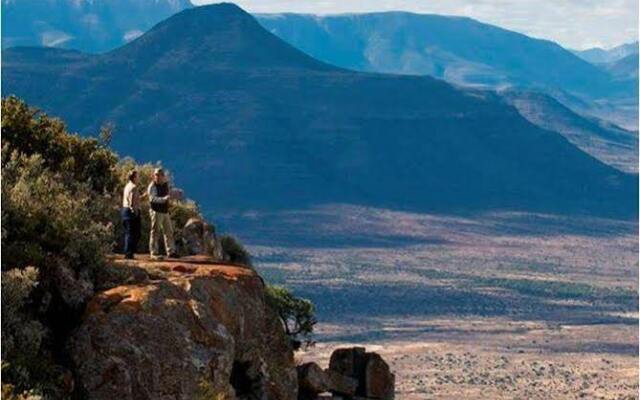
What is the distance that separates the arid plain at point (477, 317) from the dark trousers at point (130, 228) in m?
66.6

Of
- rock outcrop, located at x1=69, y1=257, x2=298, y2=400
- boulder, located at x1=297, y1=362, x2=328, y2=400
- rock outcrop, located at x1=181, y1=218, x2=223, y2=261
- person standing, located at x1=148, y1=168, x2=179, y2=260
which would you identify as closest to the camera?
rock outcrop, located at x1=69, y1=257, x2=298, y2=400

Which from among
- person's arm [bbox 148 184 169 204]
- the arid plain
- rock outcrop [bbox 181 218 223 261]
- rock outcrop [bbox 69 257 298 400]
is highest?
person's arm [bbox 148 184 169 204]

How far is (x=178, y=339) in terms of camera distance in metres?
17.0

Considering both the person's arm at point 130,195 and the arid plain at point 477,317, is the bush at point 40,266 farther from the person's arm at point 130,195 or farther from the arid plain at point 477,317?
the arid plain at point 477,317

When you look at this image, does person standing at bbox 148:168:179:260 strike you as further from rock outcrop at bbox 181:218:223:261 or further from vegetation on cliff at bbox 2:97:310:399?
rock outcrop at bbox 181:218:223:261

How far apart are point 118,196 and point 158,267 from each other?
8.09 metres

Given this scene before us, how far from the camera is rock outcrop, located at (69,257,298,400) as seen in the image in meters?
16.4

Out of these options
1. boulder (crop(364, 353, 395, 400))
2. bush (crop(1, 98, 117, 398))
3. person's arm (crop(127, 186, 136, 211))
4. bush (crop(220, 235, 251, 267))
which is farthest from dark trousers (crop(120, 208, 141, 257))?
bush (crop(220, 235, 251, 267))

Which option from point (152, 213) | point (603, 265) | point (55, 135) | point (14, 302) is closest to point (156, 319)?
point (14, 302)

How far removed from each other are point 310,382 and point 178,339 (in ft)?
22.1

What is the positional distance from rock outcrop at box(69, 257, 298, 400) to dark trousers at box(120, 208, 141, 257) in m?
0.89

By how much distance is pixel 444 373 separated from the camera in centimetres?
10762

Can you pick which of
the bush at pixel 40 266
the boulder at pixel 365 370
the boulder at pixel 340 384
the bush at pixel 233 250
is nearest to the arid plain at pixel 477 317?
the bush at pixel 233 250

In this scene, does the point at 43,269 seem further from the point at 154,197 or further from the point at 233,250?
the point at 233,250
